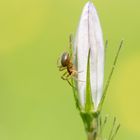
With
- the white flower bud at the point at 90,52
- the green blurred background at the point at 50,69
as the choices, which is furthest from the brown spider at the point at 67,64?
the green blurred background at the point at 50,69

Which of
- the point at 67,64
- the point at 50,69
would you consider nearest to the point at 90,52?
the point at 67,64

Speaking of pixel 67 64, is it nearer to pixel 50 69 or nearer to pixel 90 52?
pixel 90 52

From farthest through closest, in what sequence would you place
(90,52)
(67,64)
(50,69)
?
(50,69) → (67,64) → (90,52)

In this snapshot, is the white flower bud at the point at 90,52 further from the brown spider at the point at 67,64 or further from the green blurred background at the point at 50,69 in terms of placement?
the green blurred background at the point at 50,69

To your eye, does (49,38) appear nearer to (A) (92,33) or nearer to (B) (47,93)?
(B) (47,93)

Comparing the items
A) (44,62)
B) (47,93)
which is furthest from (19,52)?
(47,93)

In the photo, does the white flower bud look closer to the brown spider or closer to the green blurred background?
the brown spider
